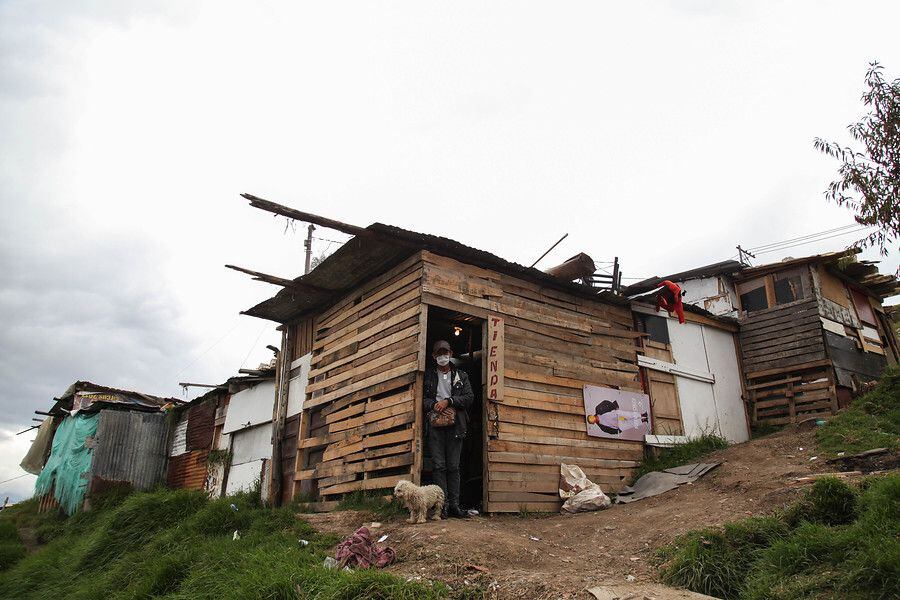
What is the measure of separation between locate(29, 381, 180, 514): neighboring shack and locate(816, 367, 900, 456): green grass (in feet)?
52.1

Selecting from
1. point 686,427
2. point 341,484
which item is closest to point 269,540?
point 341,484

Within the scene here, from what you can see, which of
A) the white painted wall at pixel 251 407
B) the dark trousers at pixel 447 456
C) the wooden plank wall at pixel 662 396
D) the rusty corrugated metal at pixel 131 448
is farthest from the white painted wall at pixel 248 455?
the wooden plank wall at pixel 662 396

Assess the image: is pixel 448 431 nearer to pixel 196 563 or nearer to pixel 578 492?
pixel 578 492

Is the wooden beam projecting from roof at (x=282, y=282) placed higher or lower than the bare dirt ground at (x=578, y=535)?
higher

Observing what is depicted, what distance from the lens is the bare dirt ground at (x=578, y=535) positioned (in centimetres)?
486

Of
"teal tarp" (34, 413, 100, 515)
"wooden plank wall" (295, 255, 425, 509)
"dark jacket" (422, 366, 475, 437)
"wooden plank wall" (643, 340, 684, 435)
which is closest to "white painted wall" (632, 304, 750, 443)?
"wooden plank wall" (643, 340, 684, 435)

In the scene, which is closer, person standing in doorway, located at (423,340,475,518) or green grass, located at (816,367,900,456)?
person standing in doorway, located at (423,340,475,518)

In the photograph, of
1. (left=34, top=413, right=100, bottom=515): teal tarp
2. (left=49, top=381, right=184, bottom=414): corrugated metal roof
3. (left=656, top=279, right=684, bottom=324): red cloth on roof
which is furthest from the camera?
(left=49, top=381, right=184, bottom=414): corrugated metal roof

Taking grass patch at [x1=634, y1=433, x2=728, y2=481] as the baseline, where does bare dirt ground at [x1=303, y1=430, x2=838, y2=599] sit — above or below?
below

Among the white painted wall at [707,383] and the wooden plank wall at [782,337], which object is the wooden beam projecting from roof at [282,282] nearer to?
the white painted wall at [707,383]

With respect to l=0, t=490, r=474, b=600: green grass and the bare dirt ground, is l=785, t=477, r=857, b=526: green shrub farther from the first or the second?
l=0, t=490, r=474, b=600: green grass

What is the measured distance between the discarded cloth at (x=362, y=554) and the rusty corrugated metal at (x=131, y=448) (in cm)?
1247

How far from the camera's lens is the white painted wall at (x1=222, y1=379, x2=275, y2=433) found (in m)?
13.0

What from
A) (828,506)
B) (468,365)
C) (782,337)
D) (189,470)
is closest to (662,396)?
(468,365)
